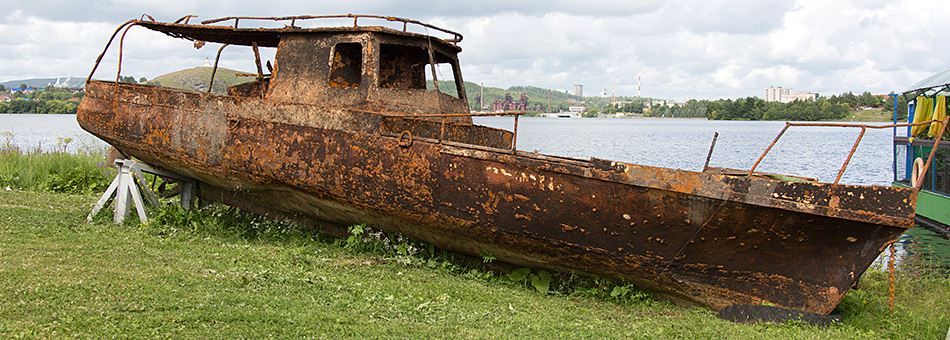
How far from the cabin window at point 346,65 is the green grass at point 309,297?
166 cm

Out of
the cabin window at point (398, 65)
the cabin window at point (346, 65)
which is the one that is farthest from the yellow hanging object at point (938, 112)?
the cabin window at point (346, 65)

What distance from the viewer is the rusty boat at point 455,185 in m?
4.52

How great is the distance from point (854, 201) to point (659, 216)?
128 cm

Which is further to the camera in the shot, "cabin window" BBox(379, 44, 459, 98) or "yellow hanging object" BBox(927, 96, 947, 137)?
"yellow hanging object" BBox(927, 96, 947, 137)

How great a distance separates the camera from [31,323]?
3.61m

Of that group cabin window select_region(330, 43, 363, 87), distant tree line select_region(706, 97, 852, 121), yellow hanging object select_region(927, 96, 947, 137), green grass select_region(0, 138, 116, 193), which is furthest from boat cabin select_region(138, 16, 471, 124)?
distant tree line select_region(706, 97, 852, 121)

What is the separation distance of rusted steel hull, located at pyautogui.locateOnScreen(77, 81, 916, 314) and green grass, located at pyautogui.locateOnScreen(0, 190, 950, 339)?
317 mm

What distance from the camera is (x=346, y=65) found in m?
6.76

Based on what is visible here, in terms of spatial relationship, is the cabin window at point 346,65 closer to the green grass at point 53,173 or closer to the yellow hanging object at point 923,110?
the green grass at point 53,173

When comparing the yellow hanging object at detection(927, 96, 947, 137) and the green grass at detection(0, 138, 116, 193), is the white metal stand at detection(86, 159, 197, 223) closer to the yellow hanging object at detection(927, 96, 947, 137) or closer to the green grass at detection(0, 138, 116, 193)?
the green grass at detection(0, 138, 116, 193)

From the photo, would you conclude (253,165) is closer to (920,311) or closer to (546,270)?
Result: (546,270)

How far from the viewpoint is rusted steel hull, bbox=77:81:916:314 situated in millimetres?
4438

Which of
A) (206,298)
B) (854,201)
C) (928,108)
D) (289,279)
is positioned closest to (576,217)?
(854,201)

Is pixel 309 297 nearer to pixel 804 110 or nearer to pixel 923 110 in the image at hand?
pixel 923 110
